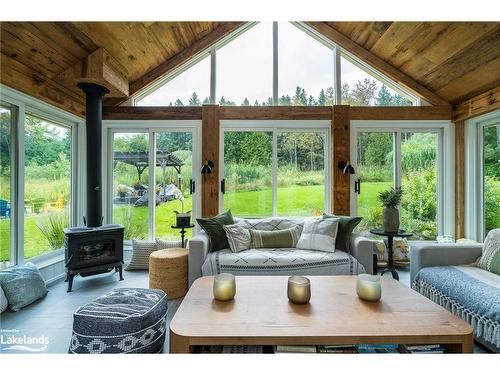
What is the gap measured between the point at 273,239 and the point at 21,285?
8.33 feet

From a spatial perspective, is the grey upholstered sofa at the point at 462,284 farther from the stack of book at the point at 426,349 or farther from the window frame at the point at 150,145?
the window frame at the point at 150,145

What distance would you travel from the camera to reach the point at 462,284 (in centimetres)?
202

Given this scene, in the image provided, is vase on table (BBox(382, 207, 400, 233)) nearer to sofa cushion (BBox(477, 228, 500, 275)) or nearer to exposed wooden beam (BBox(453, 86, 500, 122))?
sofa cushion (BBox(477, 228, 500, 275))

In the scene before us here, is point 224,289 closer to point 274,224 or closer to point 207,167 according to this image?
point 274,224

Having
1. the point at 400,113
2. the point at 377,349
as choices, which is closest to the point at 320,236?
the point at 377,349

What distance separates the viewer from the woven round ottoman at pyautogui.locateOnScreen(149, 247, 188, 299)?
109 inches

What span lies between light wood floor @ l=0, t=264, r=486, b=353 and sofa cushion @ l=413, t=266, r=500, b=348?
0.27 meters

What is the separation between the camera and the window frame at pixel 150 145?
4.05 meters

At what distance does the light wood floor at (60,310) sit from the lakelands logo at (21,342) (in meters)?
0.03

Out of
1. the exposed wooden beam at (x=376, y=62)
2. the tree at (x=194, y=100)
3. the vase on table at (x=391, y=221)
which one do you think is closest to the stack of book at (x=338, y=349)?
the vase on table at (x=391, y=221)
